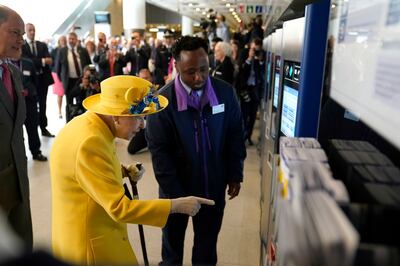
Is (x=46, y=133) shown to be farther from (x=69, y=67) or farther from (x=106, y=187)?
(x=106, y=187)

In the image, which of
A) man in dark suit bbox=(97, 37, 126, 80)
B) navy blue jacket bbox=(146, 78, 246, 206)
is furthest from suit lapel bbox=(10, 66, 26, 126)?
man in dark suit bbox=(97, 37, 126, 80)

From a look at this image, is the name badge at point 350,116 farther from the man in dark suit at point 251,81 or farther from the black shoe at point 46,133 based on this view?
the black shoe at point 46,133

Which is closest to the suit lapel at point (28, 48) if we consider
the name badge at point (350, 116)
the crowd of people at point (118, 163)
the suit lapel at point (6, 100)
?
the crowd of people at point (118, 163)

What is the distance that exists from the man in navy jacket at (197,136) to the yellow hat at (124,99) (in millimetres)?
437

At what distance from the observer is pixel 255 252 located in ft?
9.67

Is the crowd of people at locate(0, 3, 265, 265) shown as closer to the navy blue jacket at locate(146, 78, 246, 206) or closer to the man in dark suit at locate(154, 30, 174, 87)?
the navy blue jacket at locate(146, 78, 246, 206)

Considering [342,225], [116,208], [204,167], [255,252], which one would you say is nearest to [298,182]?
[342,225]

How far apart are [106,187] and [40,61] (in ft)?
18.1

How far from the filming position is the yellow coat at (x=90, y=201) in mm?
1335

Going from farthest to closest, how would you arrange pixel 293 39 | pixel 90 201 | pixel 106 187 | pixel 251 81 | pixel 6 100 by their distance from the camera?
pixel 251 81
pixel 6 100
pixel 293 39
pixel 90 201
pixel 106 187

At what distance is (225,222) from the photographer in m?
3.46

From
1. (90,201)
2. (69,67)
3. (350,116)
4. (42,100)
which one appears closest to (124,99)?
(90,201)

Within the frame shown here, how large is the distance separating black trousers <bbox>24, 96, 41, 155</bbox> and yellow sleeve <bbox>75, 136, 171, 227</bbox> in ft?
13.6

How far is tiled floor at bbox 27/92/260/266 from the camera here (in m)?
2.92
